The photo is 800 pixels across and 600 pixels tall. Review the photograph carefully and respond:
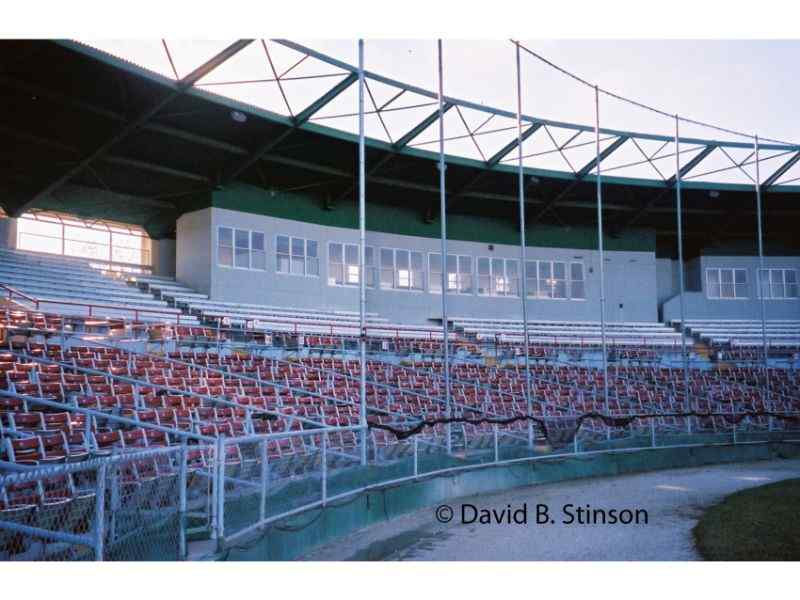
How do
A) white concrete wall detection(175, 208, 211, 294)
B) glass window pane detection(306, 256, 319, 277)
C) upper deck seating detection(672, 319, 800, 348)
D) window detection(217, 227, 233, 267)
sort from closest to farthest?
white concrete wall detection(175, 208, 211, 294) → window detection(217, 227, 233, 267) → glass window pane detection(306, 256, 319, 277) → upper deck seating detection(672, 319, 800, 348)

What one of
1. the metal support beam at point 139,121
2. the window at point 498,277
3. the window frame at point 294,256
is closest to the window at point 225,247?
the window frame at point 294,256

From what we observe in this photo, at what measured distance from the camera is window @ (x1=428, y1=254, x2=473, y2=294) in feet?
114

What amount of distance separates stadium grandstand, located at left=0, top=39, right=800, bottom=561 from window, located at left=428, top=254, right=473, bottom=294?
0.35ft

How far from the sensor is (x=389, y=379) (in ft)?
75.7

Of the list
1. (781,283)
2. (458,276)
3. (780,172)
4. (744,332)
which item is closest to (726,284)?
(781,283)

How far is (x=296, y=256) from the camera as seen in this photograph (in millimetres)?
30922

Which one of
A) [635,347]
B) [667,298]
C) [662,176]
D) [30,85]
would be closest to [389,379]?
[30,85]

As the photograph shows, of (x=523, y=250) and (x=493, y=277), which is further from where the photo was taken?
(x=493, y=277)

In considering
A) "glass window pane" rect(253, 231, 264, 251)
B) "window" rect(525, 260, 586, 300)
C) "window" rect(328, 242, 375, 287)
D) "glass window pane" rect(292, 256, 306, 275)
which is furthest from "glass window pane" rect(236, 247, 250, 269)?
"window" rect(525, 260, 586, 300)

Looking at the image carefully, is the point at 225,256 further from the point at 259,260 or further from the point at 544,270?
the point at 544,270

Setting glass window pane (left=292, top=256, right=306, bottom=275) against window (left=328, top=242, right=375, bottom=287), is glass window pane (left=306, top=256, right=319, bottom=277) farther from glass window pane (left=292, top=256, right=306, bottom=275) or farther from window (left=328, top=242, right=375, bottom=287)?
window (left=328, top=242, right=375, bottom=287)

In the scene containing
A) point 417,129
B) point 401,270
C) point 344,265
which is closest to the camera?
point 417,129

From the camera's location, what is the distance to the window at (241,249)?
1131 inches

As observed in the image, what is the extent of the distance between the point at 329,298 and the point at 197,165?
7.41 m
